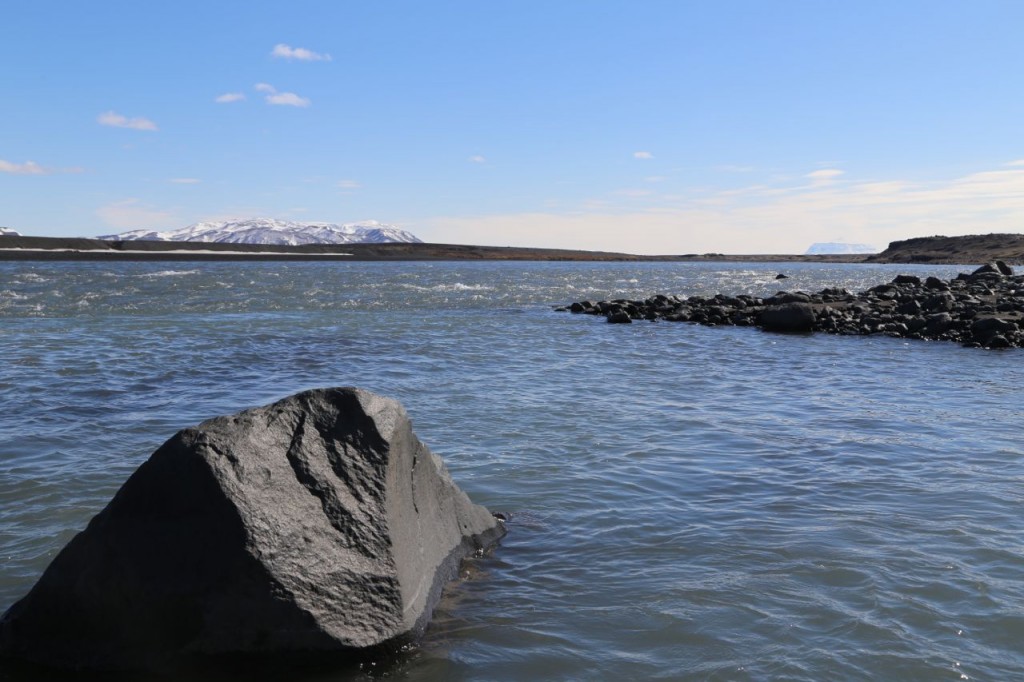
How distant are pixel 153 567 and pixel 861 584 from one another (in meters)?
4.71

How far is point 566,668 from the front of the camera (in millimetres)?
4934

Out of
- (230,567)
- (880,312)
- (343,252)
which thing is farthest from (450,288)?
(343,252)

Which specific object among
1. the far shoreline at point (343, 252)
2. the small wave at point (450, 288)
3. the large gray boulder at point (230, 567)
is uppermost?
the far shoreline at point (343, 252)

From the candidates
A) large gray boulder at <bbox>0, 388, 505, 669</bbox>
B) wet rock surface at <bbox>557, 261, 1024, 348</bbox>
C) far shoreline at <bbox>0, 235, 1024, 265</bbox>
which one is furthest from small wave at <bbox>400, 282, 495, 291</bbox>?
far shoreline at <bbox>0, 235, 1024, 265</bbox>

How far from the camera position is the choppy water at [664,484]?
5.25 m

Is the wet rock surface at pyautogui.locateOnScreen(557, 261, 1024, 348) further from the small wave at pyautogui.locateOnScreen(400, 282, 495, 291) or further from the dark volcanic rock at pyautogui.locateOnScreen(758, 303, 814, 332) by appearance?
the small wave at pyautogui.locateOnScreen(400, 282, 495, 291)

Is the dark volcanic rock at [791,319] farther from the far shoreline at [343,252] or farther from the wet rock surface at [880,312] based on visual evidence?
the far shoreline at [343,252]

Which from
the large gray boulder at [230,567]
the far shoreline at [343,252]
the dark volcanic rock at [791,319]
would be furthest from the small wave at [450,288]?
the far shoreline at [343,252]

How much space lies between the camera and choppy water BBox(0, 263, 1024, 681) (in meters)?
5.25

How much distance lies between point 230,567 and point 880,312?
28.8 m

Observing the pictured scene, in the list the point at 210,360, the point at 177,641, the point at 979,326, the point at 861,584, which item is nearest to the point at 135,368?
the point at 210,360

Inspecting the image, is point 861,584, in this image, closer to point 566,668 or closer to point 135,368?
point 566,668

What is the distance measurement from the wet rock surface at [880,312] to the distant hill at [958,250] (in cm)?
6812

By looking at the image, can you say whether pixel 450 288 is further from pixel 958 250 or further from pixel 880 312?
pixel 958 250
